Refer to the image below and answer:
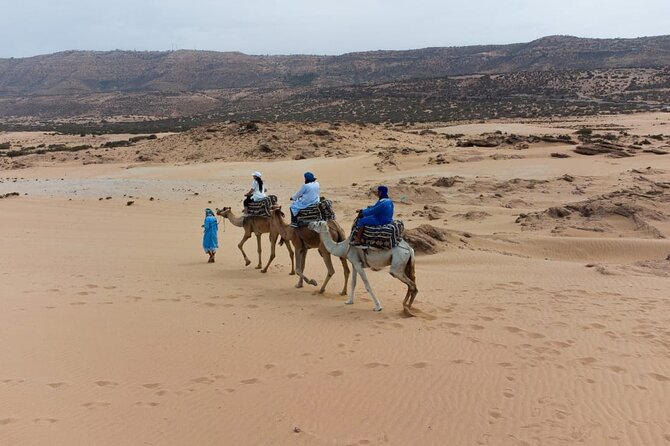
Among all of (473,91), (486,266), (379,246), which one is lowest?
(486,266)

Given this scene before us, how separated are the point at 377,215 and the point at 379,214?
1.6 inches

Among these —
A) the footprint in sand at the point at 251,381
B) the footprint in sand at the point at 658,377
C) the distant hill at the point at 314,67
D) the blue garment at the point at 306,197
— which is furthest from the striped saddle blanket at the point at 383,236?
the distant hill at the point at 314,67

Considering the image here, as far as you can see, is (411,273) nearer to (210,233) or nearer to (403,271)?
(403,271)

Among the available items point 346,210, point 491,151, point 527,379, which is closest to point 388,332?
point 527,379

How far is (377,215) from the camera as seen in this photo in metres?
9.80

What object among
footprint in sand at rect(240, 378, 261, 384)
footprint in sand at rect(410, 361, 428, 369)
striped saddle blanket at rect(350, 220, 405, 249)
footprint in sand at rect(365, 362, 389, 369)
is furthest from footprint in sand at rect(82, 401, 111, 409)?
striped saddle blanket at rect(350, 220, 405, 249)

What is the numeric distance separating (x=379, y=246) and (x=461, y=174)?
20252mm

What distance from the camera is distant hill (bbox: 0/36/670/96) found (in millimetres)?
136500

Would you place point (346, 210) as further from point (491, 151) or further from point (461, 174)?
point (491, 151)

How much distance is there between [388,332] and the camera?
8898mm

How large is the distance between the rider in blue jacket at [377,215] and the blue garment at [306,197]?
2112 millimetres

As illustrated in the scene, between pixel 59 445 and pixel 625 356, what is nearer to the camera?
pixel 59 445

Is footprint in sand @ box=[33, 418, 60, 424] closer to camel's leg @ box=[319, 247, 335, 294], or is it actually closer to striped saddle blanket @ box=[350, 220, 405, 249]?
striped saddle blanket @ box=[350, 220, 405, 249]

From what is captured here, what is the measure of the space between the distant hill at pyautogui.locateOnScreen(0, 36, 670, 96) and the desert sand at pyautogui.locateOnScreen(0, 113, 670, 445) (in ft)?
406
